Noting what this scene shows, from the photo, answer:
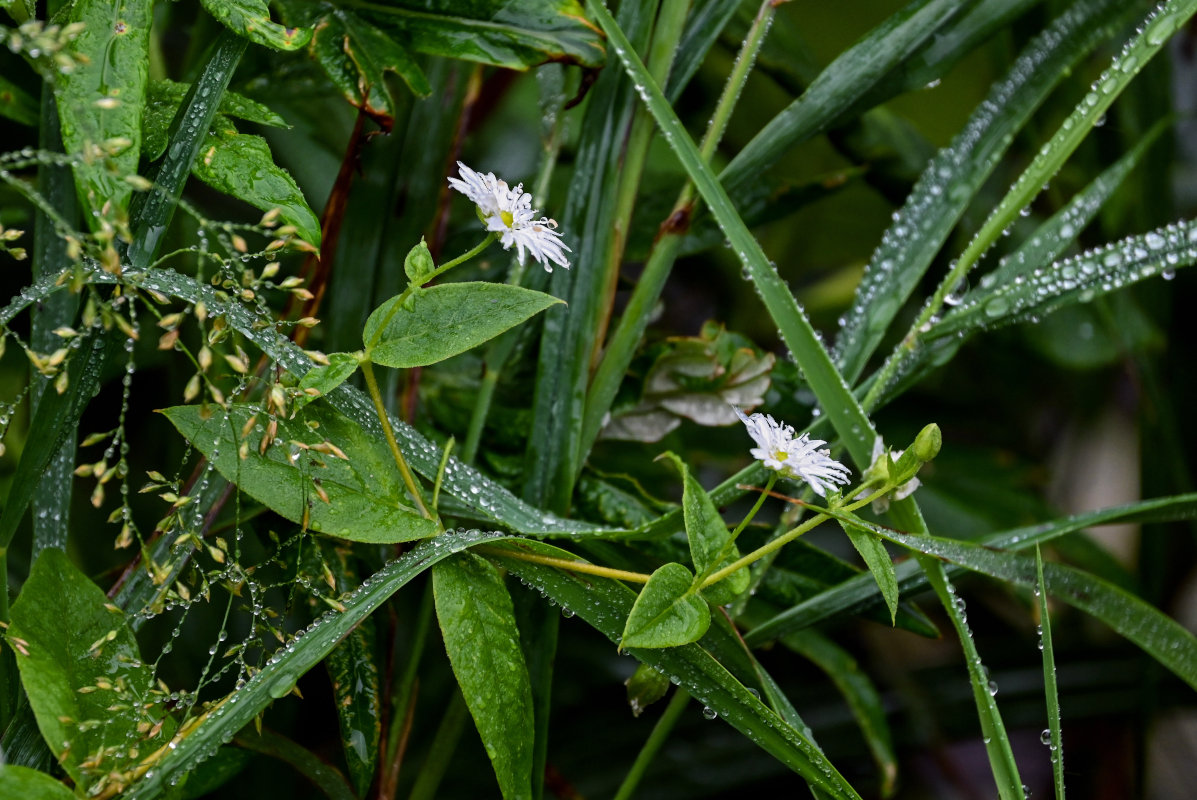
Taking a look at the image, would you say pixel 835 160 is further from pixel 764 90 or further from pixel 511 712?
pixel 511 712

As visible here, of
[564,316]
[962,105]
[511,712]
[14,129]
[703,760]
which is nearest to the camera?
[511,712]

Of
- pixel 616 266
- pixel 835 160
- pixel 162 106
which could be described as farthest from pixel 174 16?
pixel 835 160

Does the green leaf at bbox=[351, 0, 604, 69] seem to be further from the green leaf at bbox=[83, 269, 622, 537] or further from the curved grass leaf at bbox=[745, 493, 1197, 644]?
the curved grass leaf at bbox=[745, 493, 1197, 644]

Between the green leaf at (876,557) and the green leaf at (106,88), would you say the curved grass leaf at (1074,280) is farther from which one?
the green leaf at (106,88)

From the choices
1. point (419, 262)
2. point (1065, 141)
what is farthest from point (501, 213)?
point (1065, 141)

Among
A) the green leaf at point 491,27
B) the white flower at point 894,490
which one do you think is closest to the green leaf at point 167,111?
the green leaf at point 491,27

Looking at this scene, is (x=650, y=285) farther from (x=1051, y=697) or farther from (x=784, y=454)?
(x=1051, y=697)
